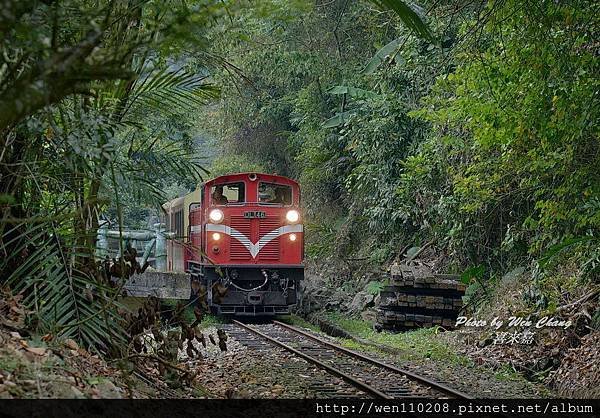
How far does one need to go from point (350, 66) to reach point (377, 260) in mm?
5679

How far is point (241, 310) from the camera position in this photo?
53.1 feet

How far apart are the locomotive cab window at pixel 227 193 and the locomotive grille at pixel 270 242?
0.62m

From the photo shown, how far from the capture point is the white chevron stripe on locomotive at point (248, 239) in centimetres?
1572

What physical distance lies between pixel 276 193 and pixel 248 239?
46.4 inches

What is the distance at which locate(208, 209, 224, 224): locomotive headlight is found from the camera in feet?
51.3

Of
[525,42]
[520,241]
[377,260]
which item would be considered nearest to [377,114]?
[377,260]

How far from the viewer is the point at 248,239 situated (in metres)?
15.9

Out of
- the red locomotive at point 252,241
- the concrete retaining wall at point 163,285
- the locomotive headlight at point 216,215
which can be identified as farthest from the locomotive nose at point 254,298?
the locomotive headlight at point 216,215

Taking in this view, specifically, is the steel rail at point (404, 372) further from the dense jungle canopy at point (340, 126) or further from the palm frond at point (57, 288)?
the palm frond at point (57, 288)

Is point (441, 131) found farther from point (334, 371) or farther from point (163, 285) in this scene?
point (334, 371)

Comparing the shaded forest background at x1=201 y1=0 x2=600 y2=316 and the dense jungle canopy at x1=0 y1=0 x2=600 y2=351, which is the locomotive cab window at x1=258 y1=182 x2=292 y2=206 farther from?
the dense jungle canopy at x1=0 y1=0 x2=600 y2=351

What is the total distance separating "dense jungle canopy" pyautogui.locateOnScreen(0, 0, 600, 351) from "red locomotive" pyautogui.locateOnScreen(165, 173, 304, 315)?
8.58ft

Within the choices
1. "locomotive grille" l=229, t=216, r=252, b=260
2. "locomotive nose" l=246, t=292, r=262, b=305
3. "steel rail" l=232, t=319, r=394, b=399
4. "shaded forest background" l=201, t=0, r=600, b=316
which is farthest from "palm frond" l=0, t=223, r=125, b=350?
"locomotive grille" l=229, t=216, r=252, b=260

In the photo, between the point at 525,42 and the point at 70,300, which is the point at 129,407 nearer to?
the point at 70,300
